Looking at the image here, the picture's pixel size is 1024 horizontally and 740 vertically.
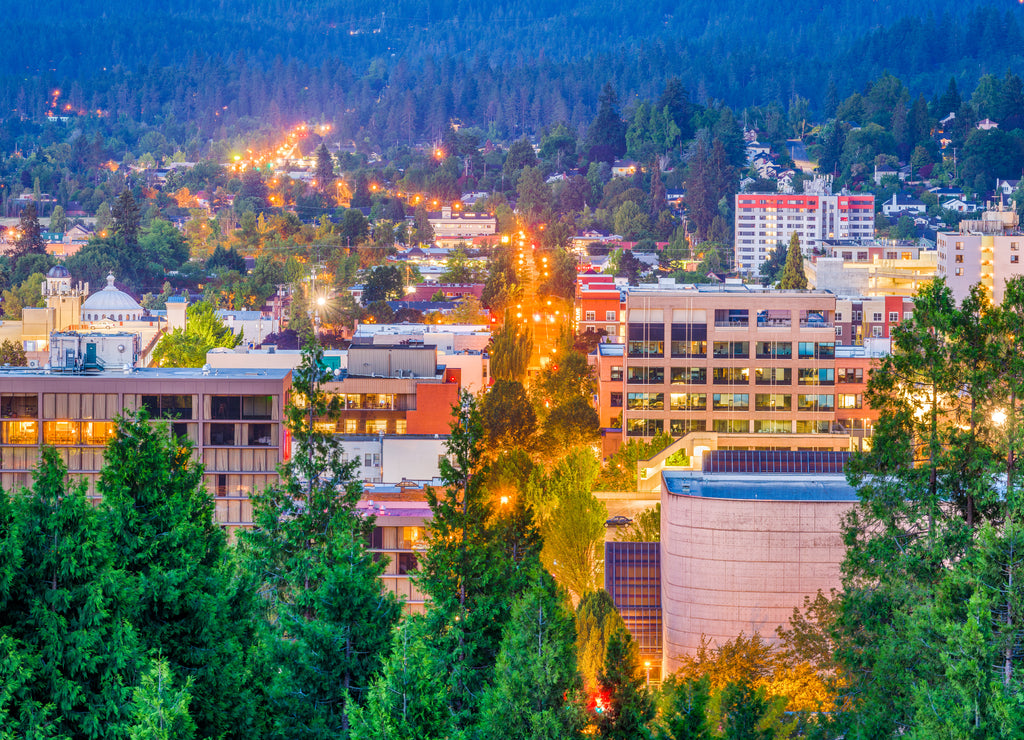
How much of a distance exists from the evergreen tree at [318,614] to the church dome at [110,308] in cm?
6020

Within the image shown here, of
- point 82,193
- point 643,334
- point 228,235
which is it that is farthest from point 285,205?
point 643,334

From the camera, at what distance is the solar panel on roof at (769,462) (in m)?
35.4

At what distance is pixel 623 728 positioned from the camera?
20625mm

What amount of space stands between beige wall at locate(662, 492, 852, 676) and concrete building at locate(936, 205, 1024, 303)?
198 ft

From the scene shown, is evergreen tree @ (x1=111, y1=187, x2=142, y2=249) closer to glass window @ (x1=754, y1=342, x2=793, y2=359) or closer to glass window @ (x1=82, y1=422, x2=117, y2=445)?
glass window @ (x1=754, y1=342, x2=793, y2=359)

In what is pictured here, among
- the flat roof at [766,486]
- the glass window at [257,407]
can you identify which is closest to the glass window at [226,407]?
the glass window at [257,407]

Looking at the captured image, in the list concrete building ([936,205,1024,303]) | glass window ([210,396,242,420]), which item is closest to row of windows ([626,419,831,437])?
glass window ([210,396,242,420])

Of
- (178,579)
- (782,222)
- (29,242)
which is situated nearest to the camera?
(178,579)

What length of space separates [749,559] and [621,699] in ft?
30.0

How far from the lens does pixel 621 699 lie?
20672mm

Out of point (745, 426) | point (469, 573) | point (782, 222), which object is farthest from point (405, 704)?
point (782, 222)

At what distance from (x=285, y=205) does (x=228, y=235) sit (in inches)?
731

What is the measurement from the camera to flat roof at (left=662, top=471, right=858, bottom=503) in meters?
30.0

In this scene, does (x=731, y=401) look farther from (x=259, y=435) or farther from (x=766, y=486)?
(x=766, y=486)
